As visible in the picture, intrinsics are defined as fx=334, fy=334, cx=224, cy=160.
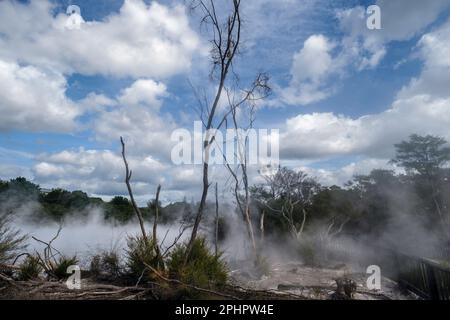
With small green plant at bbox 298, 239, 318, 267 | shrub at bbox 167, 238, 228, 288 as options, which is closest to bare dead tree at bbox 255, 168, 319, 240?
small green plant at bbox 298, 239, 318, 267

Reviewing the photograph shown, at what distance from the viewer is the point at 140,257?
5.84 meters

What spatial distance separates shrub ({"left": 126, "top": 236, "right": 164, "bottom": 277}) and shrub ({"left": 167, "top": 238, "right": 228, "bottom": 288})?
296 millimetres

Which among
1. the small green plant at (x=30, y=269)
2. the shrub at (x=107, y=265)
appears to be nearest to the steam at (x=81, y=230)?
the shrub at (x=107, y=265)

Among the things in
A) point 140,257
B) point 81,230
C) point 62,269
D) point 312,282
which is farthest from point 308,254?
point 81,230

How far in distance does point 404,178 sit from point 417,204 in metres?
3.69

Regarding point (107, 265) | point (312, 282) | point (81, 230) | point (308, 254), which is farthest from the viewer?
point (81, 230)

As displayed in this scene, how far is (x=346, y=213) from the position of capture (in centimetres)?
1773

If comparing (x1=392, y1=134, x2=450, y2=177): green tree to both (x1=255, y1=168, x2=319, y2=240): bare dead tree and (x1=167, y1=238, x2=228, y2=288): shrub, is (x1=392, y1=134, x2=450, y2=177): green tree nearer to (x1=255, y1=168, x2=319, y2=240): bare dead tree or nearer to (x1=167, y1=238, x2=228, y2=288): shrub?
(x1=255, y1=168, x2=319, y2=240): bare dead tree

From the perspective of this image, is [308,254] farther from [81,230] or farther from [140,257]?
[81,230]

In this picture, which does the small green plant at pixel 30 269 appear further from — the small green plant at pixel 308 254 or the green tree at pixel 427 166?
the green tree at pixel 427 166

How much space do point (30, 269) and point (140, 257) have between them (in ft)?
6.24

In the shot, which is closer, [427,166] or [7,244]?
[7,244]
